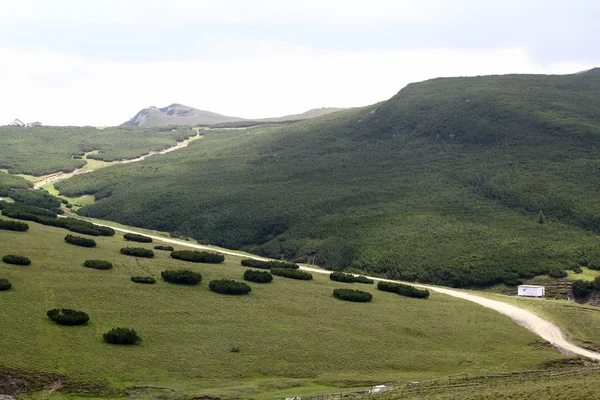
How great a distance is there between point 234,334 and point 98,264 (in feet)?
59.0

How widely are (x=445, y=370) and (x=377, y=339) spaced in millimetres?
6477

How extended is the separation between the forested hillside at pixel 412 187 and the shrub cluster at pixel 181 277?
119ft

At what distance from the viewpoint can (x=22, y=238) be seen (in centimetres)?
6419

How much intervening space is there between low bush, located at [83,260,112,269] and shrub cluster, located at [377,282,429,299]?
91.8 feet

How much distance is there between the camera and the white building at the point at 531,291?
235 ft

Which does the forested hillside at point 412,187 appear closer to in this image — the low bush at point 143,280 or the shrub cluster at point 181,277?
the shrub cluster at point 181,277

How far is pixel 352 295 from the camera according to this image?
59781 mm

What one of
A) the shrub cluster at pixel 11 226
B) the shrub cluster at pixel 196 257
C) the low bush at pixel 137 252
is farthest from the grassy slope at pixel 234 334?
the shrub cluster at pixel 196 257

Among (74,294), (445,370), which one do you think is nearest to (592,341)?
(445,370)

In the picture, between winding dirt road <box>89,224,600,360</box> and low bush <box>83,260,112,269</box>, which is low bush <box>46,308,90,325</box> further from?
winding dirt road <box>89,224,600,360</box>

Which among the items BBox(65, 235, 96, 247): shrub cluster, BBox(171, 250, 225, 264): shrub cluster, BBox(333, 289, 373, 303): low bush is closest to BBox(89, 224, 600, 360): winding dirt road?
BBox(333, 289, 373, 303): low bush

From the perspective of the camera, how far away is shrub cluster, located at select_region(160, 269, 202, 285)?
186 ft

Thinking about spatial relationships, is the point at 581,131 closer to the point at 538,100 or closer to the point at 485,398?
the point at 538,100

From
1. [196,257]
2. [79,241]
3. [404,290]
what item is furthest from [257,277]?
[79,241]
